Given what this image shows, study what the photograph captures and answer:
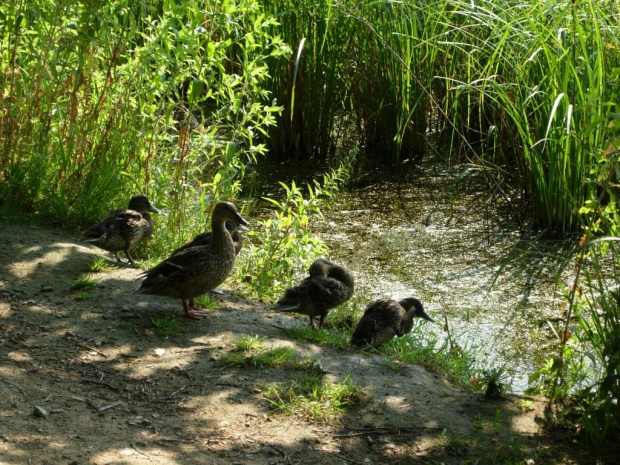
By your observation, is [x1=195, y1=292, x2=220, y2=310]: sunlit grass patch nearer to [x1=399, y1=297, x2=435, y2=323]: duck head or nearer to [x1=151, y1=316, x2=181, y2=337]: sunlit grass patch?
[x1=151, y1=316, x2=181, y2=337]: sunlit grass patch

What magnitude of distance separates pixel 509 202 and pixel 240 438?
573 centimetres

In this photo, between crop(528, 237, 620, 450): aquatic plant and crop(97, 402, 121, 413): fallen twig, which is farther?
crop(97, 402, 121, 413): fallen twig

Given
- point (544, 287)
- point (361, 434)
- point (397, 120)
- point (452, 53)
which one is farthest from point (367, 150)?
point (361, 434)

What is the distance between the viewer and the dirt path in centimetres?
441

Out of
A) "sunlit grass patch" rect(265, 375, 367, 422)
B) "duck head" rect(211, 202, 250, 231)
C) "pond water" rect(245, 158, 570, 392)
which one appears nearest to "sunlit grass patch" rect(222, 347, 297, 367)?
"sunlit grass patch" rect(265, 375, 367, 422)

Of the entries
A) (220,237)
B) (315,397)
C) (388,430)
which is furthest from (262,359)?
(220,237)

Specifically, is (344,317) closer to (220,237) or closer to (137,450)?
(220,237)

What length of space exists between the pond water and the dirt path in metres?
1.33

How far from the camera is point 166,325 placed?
5930mm

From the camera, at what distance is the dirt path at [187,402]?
4.41m

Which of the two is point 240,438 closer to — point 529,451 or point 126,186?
point 529,451

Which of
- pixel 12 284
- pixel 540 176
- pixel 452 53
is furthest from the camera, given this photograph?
pixel 452 53

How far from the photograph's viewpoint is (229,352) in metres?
5.59

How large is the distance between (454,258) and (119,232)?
138 inches
